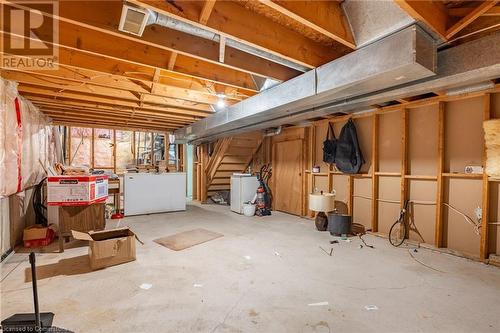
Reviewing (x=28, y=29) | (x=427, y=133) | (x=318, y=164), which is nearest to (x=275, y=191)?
(x=318, y=164)

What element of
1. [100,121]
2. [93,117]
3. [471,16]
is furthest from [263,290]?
[100,121]

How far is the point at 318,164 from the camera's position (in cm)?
492

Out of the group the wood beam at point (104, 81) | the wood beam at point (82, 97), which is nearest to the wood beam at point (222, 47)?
the wood beam at point (104, 81)

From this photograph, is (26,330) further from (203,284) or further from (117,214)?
(117,214)

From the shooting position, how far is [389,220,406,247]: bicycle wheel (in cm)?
353

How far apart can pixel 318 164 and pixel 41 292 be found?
4.36 metres

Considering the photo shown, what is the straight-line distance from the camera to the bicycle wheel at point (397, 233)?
3530 millimetres

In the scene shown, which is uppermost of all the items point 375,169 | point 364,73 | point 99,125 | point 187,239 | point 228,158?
point 99,125

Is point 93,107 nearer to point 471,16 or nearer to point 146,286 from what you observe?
point 146,286

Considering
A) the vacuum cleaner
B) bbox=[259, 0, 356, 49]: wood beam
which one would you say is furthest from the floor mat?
bbox=[259, 0, 356, 49]: wood beam

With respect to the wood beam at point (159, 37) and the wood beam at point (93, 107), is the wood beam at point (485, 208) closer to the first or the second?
the wood beam at point (159, 37)

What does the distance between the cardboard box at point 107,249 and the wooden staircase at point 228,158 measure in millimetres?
3637

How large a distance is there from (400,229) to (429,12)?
9.62ft

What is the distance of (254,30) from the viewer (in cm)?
188
